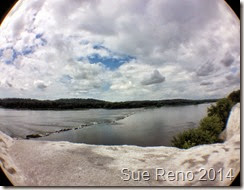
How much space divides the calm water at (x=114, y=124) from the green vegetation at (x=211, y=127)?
114mm

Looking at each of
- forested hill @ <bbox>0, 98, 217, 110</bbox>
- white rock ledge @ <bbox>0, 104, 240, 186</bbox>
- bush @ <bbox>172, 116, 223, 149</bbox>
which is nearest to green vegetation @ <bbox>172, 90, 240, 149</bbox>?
bush @ <bbox>172, 116, 223, 149</bbox>

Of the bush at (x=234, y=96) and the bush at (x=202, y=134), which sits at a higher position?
the bush at (x=234, y=96)

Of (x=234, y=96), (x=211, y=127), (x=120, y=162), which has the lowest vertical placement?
(x=120, y=162)

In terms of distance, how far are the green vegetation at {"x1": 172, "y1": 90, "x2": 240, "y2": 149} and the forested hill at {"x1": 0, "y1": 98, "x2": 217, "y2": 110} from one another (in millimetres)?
224

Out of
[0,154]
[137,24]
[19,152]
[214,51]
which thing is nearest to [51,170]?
[19,152]

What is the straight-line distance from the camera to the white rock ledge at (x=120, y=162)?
711 centimetres

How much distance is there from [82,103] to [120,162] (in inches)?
51.2

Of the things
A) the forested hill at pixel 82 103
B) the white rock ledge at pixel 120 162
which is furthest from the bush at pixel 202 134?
the forested hill at pixel 82 103

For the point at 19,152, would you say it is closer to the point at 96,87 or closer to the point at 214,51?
the point at 96,87

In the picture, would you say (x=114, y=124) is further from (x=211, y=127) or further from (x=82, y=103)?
(x=211, y=127)

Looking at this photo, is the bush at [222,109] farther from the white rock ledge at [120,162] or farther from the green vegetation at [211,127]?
the white rock ledge at [120,162]

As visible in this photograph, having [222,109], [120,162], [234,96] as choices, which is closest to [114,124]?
[120,162]

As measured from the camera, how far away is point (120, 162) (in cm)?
724

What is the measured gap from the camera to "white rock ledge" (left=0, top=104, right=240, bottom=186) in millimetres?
7113
